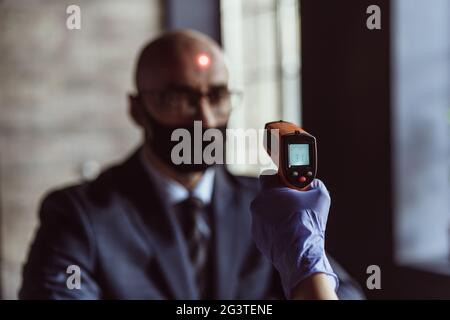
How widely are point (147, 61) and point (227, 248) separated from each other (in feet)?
1.21

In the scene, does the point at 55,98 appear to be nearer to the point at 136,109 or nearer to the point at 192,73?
the point at 136,109

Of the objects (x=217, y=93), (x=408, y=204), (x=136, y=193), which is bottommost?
(x=408, y=204)

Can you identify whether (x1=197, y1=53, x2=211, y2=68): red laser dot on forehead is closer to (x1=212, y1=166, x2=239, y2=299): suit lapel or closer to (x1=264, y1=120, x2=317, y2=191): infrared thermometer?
(x1=212, y1=166, x2=239, y2=299): suit lapel

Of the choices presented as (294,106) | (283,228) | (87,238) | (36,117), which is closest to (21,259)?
(36,117)

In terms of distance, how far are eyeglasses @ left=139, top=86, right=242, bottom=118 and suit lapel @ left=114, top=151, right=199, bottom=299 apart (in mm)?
163

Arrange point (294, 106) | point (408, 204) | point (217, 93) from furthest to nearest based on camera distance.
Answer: point (294, 106), point (408, 204), point (217, 93)

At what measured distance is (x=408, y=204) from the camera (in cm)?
135

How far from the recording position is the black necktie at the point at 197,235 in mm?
1003

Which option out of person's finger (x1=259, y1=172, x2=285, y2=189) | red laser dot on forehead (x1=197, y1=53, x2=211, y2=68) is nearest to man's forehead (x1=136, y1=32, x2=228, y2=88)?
red laser dot on forehead (x1=197, y1=53, x2=211, y2=68)

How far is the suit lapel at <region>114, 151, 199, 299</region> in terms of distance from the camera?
945 mm

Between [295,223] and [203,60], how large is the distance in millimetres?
465

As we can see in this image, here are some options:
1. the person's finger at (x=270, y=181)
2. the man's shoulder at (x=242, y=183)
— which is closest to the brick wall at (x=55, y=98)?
the man's shoulder at (x=242, y=183)

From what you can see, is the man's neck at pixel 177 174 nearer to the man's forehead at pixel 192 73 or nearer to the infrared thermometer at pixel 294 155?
the man's forehead at pixel 192 73
